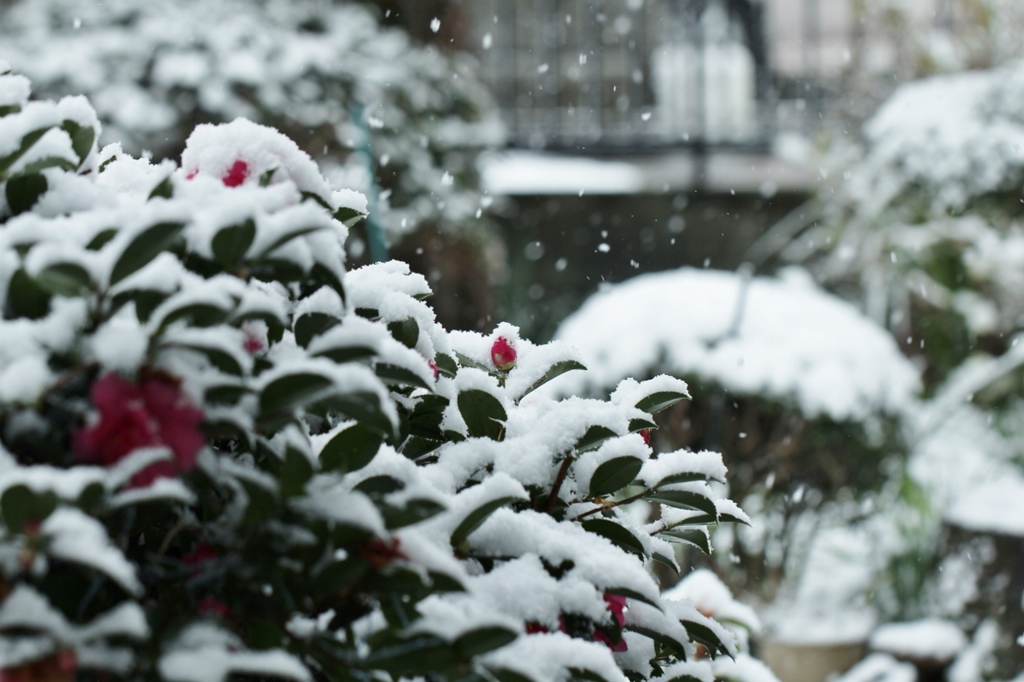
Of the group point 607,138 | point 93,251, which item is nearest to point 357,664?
point 93,251

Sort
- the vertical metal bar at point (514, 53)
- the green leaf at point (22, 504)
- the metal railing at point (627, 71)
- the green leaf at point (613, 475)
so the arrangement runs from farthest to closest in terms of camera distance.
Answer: the vertical metal bar at point (514, 53), the metal railing at point (627, 71), the green leaf at point (613, 475), the green leaf at point (22, 504)

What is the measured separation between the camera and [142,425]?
55cm

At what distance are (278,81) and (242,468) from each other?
3.05m

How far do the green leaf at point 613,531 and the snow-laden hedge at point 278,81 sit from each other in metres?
2.48

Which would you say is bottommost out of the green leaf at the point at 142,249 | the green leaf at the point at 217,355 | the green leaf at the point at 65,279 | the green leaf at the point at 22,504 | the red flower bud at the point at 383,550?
the red flower bud at the point at 383,550

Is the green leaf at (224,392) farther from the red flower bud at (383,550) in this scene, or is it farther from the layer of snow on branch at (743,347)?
the layer of snow on branch at (743,347)

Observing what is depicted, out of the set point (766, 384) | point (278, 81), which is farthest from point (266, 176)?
point (278, 81)

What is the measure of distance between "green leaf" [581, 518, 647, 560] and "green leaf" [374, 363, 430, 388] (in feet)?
0.67

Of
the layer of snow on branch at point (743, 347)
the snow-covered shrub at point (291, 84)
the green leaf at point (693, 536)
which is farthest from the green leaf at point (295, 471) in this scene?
the snow-covered shrub at point (291, 84)

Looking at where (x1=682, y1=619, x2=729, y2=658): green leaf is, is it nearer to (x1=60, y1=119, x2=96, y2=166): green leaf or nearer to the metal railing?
(x1=60, y1=119, x2=96, y2=166): green leaf

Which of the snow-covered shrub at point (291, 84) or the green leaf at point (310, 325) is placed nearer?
the green leaf at point (310, 325)

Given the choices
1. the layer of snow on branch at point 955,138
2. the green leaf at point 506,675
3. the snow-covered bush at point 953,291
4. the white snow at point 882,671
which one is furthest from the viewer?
the layer of snow on branch at point 955,138

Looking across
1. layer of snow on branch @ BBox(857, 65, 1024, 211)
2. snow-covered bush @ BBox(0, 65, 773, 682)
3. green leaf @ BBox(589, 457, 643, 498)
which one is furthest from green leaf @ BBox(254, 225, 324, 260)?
layer of snow on branch @ BBox(857, 65, 1024, 211)

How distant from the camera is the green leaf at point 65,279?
565 mm
